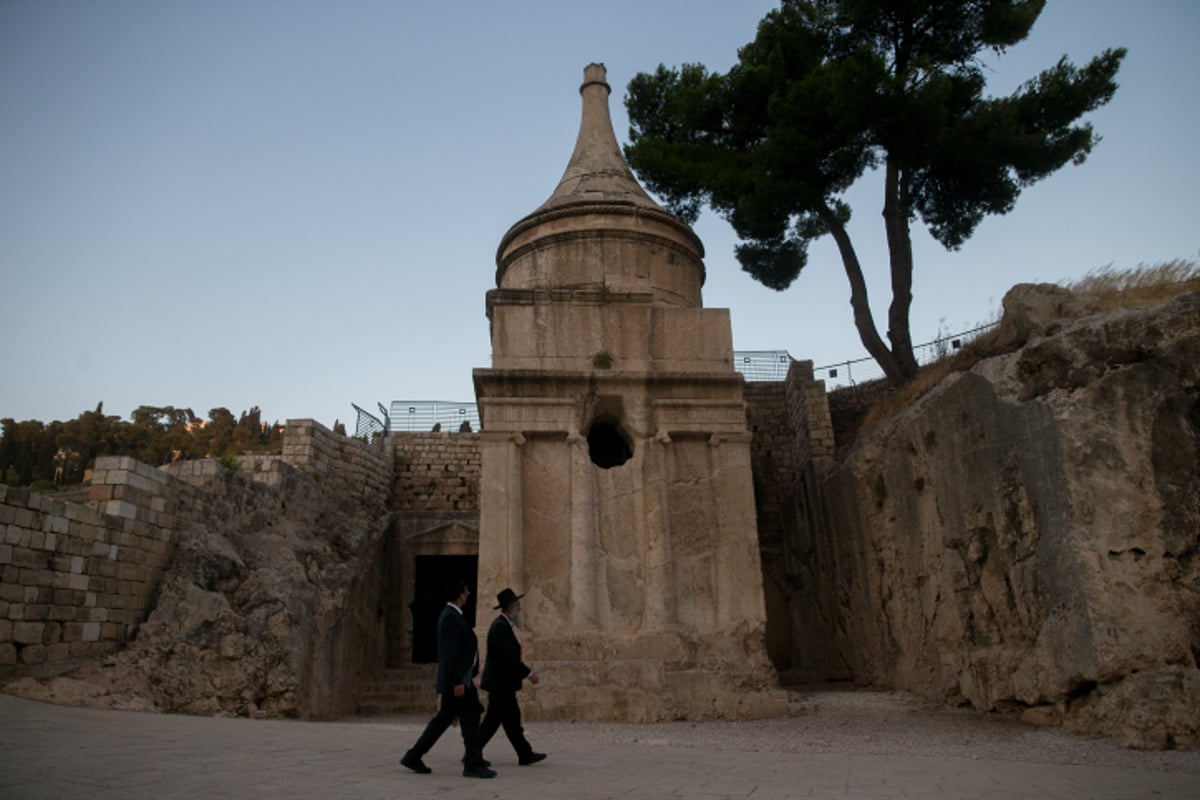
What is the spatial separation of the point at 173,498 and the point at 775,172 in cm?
1164

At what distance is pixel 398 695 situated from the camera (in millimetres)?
13492

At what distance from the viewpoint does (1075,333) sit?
25.7 ft

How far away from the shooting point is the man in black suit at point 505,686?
5.68 m

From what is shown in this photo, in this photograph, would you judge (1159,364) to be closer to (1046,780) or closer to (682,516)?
(1046,780)

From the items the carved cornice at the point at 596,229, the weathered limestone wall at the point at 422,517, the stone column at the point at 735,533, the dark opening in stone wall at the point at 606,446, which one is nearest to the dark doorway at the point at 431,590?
the weathered limestone wall at the point at 422,517

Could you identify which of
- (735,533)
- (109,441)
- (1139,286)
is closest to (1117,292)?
(1139,286)

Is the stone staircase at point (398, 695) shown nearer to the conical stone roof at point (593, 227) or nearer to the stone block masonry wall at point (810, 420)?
the conical stone roof at point (593, 227)

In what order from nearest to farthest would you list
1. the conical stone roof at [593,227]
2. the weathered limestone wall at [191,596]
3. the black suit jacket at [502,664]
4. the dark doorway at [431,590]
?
the black suit jacket at [502,664] → the weathered limestone wall at [191,596] → the conical stone roof at [593,227] → the dark doorway at [431,590]

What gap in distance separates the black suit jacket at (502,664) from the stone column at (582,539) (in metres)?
3.49

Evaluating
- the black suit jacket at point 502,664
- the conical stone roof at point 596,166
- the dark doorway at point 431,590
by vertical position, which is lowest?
the black suit jacket at point 502,664

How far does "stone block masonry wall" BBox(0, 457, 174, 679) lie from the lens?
798 centimetres

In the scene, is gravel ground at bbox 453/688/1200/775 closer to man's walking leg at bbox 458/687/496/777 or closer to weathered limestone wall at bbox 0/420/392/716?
man's walking leg at bbox 458/687/496/777

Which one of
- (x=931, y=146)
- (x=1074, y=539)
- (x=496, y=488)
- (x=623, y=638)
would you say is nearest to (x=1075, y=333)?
(x=1074, y=539)

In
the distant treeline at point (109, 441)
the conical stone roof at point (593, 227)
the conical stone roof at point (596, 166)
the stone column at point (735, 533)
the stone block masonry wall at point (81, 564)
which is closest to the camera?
the stone block masonry wall at point (81, 564)
